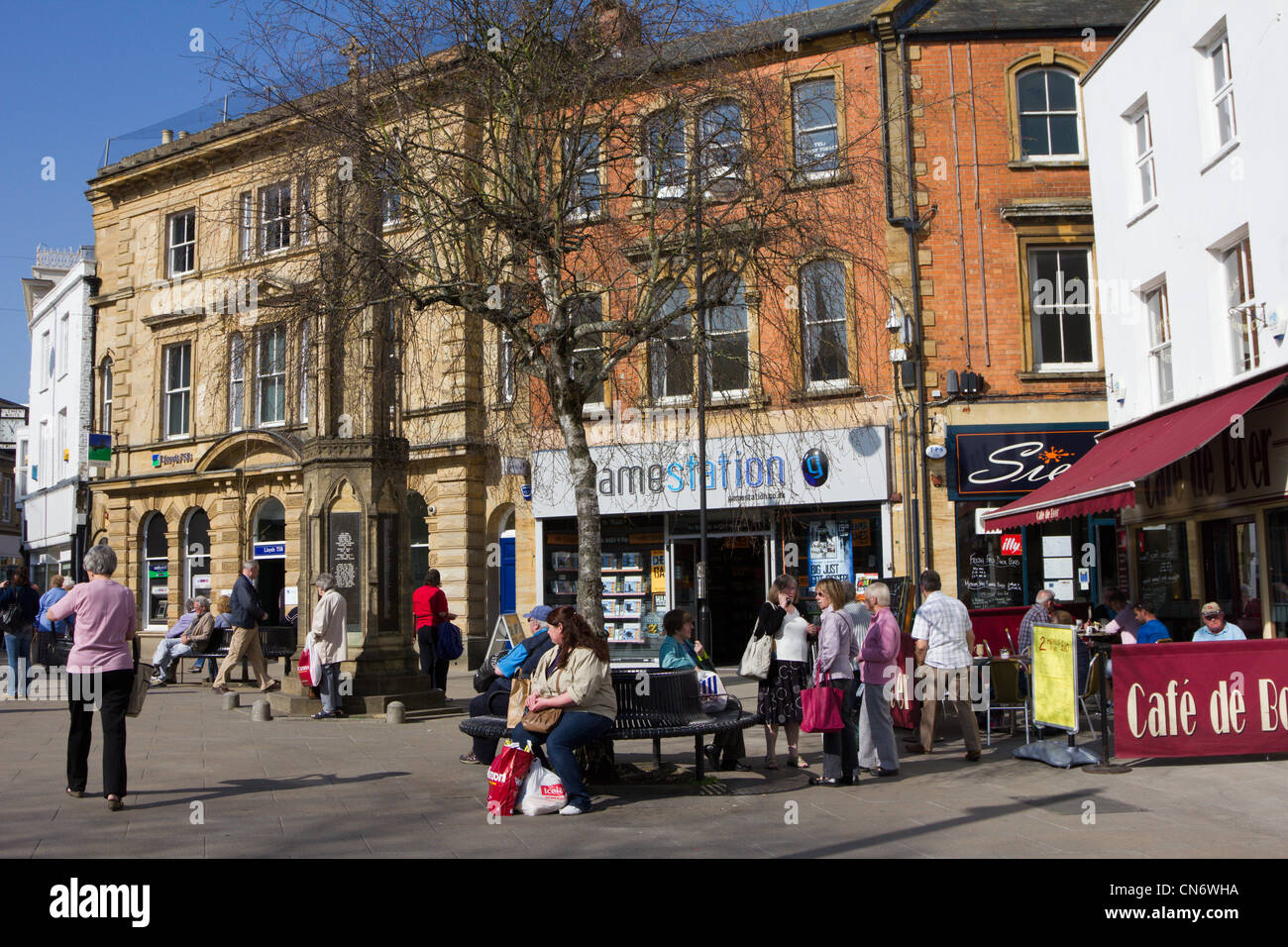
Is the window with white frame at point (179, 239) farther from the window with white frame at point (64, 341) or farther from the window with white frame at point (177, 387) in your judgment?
the window with white frame at point (64, 341)

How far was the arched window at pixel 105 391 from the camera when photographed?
32250mm

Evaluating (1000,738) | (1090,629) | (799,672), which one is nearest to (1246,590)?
(1090,629)

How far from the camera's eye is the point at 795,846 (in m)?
7.12

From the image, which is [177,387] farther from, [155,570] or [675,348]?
[675,348]

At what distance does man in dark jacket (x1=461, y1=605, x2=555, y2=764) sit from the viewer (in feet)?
32.2

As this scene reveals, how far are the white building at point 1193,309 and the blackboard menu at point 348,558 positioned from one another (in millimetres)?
9045

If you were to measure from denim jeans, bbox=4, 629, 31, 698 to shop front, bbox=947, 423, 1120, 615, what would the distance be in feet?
49.4

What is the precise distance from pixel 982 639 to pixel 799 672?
17.4ft

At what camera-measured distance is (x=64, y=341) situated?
36.4 m

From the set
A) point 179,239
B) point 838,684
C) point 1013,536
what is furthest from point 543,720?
point 179,239

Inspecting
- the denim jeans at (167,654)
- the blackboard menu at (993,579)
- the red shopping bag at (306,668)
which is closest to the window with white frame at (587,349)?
the red shopping bag at (306,668)

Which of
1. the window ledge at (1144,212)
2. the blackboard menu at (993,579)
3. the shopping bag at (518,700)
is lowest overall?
the shopping bag at (518,700)

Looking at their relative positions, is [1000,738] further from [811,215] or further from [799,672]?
[811,215]

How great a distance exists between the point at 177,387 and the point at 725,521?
16.0 metres
